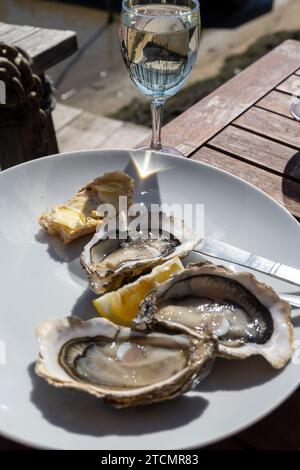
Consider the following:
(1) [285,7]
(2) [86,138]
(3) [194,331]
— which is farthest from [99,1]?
(3) [194,331]

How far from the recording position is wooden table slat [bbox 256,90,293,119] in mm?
1213

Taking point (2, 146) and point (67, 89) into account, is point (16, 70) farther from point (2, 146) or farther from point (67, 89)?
point (67, 89)

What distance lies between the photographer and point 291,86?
1.30 meters

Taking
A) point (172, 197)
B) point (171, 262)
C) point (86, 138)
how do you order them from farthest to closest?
point (86, 138)
point (172, 197)
point (171, 262)

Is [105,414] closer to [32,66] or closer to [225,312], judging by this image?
[225,312]

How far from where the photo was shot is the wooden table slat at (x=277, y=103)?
1.21 meters

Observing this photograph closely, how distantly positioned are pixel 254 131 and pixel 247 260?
0.49 metres

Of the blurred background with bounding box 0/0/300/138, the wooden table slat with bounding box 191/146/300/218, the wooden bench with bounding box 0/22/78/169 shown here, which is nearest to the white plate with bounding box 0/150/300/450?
the wooden table slat with bounding box 191/146/300/218

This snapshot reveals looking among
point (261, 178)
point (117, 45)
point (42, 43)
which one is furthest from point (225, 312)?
point (117, 45)

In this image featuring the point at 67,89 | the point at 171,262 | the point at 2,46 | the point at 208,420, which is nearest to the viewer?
the point at 208,420

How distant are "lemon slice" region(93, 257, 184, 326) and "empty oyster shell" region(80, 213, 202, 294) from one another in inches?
1.5

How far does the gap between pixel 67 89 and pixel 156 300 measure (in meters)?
3.22

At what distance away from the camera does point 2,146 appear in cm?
159

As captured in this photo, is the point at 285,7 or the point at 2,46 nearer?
the point at 2,46
